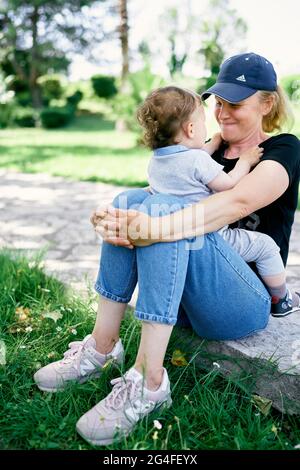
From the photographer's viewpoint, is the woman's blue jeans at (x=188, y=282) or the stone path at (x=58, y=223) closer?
the woman's blue jeans at (x=188, y=282)

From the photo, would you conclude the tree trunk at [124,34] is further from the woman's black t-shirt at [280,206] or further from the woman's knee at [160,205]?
the woman's knee at [160,205]

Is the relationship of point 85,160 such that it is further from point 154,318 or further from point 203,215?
point 154,318

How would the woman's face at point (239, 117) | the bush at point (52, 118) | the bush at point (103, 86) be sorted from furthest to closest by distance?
1. the bush at point (103, 86)
2. the bush at point (52, 118)
3. the woman's face at point (239, 117)

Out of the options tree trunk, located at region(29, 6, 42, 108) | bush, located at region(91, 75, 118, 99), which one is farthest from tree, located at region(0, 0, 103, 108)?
bush, located at region(91, 75, 118, 99)

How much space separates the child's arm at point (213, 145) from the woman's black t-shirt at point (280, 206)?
12 cm

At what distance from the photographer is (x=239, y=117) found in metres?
1.93

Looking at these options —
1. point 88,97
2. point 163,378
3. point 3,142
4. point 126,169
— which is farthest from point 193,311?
point 88,97

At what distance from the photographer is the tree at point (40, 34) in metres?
22.0

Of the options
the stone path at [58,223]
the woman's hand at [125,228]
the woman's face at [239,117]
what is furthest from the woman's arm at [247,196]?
the stone path at [58,223]

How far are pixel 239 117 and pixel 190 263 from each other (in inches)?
26.4

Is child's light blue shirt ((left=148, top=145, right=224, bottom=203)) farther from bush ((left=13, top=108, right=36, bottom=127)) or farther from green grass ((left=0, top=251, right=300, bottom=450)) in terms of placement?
bush ((left=13, top=108, right=36, bottom=127))

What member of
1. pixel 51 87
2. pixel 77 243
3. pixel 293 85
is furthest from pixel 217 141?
pixel 51 87

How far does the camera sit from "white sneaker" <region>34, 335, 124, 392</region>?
1.80 m
